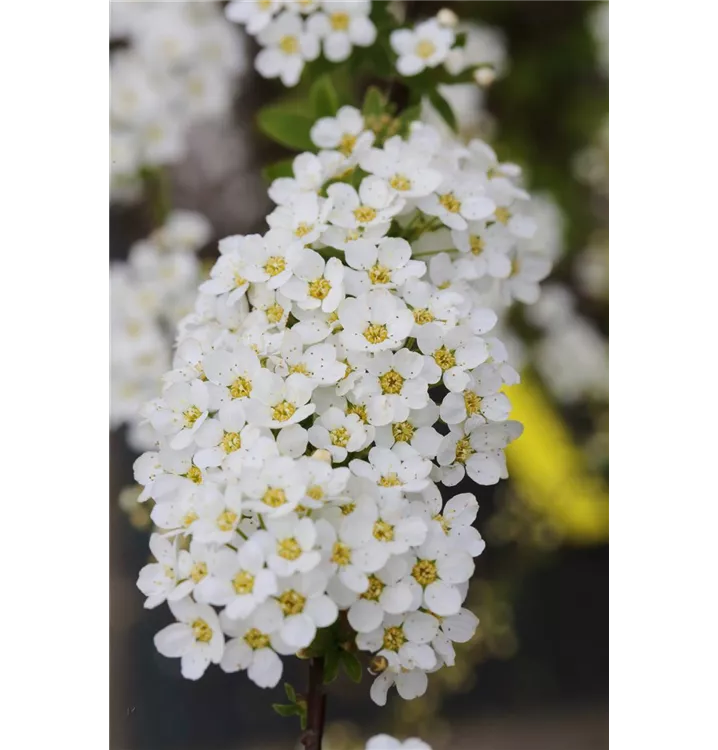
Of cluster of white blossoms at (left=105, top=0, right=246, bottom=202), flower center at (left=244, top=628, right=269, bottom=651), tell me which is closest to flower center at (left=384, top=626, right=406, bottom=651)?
flower center at (left=244, top=628, right=269, bottom=651)

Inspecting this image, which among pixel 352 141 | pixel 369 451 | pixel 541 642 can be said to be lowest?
pixel 541 642

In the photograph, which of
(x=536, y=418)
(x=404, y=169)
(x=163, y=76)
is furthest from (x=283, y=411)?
Answer: (x=536, y=418)

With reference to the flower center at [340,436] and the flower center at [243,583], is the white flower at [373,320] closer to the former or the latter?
the flower center at [340,436]

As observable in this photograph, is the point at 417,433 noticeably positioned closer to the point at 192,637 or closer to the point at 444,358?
the point at 444,358
